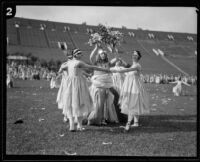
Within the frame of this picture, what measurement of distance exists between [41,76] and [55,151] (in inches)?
1237

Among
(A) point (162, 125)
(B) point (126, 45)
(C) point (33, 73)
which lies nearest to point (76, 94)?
(A) point (162, 125)

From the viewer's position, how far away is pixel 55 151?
7.64 metres

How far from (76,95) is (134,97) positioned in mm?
2033

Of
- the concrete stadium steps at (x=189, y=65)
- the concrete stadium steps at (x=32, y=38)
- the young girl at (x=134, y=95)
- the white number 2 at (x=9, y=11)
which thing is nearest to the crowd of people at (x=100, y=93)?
the young girl at (x=134, y=95)

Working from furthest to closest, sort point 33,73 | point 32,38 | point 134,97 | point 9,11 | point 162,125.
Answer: point 33,73, point 32,38, point 162,125, point 134,97, point 9,11

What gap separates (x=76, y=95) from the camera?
949cm

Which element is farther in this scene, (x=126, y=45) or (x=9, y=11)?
(x=126, y=45)

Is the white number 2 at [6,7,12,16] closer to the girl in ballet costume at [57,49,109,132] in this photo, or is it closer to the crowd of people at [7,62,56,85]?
the girl in ballet costume at [57,49,109,132]

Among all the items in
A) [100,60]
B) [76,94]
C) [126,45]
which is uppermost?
[126,45]

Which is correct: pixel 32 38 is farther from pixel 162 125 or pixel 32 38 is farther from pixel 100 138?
pixel 100 138

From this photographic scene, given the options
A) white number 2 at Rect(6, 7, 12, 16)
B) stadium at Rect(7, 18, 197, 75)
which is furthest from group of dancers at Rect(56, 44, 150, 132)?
white number 2 at Rect(6, 7, 12, 16)

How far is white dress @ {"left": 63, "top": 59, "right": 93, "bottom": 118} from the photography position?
9477 mm

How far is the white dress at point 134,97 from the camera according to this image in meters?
10.2
